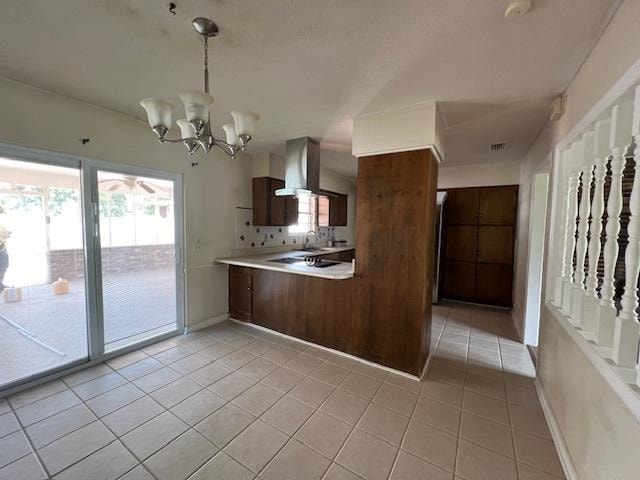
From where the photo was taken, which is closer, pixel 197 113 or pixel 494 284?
pixel 197 113

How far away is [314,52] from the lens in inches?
64.0

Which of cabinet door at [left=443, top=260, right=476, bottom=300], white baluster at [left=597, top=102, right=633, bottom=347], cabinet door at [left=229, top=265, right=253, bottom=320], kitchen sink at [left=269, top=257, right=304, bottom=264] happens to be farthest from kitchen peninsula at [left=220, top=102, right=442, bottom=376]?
cabinet door at [left=443, top=260, right=476, bottom=300]

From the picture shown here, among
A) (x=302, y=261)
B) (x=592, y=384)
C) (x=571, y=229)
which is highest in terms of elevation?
(x=571, y=229)

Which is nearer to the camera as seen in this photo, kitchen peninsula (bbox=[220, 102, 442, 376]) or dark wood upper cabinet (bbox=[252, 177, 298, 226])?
kitchen peninsula (bbox=[220, 102, 442, 376])

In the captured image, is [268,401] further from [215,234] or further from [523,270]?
[523,270]

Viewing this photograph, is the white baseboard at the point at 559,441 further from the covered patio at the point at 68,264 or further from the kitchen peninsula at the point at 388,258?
the covered patio at the point at 68,264

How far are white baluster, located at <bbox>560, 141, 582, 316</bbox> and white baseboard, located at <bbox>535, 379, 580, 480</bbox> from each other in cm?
75

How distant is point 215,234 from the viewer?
3.61 meters

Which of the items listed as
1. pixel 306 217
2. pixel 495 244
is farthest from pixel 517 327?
pixel 306 217

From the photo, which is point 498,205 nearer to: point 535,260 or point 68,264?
point 535,260

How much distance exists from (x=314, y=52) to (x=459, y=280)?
175 inches

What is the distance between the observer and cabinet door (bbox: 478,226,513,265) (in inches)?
172

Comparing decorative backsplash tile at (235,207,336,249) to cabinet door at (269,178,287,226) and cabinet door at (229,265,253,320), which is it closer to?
cabinet door at (269,178,287,226)

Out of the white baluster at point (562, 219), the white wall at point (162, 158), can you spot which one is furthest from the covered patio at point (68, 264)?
the white baluster at point (562, 219)
